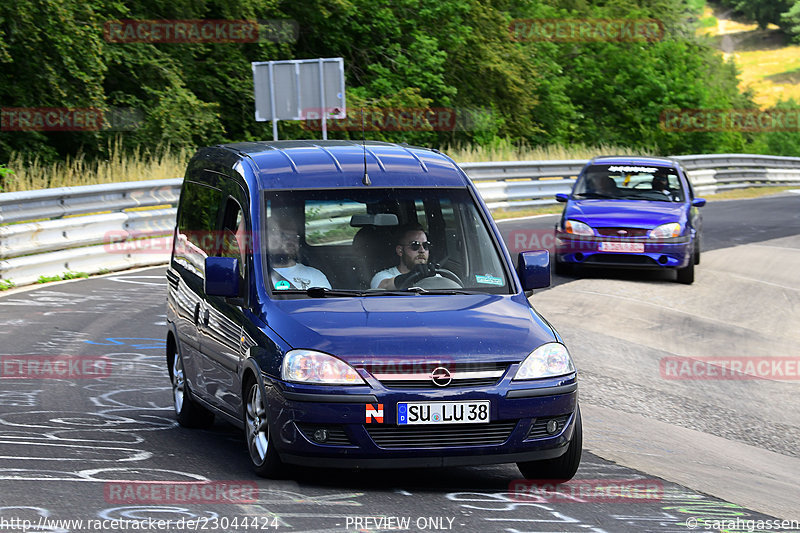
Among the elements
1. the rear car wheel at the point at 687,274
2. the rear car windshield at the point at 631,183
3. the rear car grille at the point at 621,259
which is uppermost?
the rear car windshield at the point at 631,183

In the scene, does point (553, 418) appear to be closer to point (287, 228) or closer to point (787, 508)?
point (787, 508)

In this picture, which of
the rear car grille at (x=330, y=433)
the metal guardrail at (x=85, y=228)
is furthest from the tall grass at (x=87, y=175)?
the rear car grille at (x=330, y=433)

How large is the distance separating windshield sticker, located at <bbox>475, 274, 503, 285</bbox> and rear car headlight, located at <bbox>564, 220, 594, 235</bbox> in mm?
9483

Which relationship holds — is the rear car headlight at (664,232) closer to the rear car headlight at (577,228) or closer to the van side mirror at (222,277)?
the rear car headlight at (577,228)

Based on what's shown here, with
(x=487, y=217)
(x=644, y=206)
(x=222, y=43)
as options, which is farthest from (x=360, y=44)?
(x=487, y=217)

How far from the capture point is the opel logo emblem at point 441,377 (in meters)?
6.21

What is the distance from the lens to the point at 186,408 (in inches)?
327

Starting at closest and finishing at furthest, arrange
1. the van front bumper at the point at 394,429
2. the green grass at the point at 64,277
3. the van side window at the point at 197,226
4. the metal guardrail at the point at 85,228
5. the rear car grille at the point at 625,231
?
the van front bumper at the point at 394,429
the van side window at the point at 197,226
the metal guardrail at the point at 85,228
the green grass at the point at 64,277
the rear car grille at the point at 625,231

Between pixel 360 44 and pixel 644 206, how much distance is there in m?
25.2

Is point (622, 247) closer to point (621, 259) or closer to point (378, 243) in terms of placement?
point (621, 259)

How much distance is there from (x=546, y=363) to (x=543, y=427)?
0.34 meters

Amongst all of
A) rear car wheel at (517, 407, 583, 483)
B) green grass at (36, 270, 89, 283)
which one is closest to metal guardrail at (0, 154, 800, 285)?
green grass at (36, 270, 89, 283)

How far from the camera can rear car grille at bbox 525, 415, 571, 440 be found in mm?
6430

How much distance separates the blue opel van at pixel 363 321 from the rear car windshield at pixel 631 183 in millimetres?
9863
